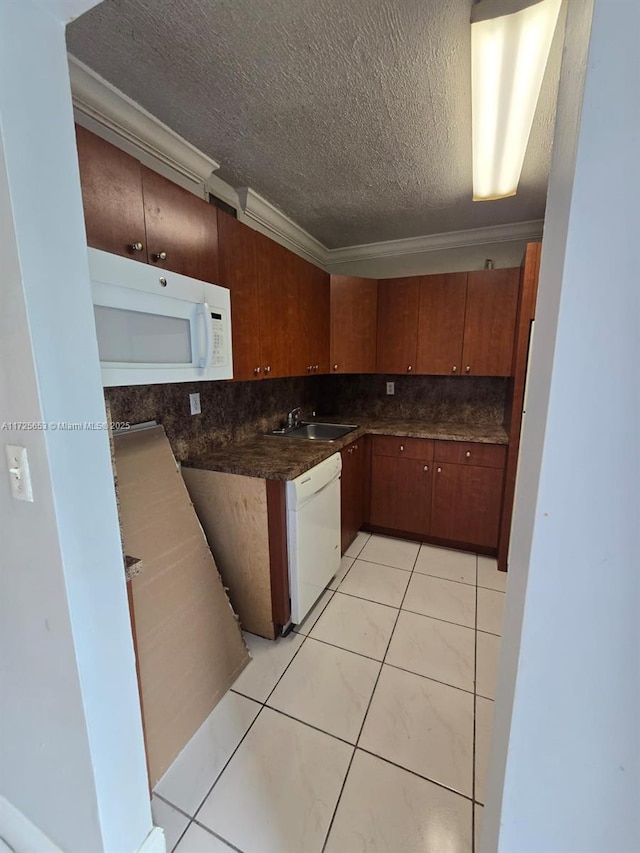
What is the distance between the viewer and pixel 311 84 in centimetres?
133

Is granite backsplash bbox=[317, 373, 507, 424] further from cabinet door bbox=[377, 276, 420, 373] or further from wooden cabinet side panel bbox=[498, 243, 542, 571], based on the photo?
wooden cabinet side panel bbox=[498, 243, 542, 571]

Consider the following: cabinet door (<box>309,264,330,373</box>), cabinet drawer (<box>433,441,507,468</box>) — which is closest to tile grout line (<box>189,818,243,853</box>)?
cabinet drawer (<box>433,441,507,468</box>)

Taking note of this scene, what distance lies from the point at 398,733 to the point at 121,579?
126cm

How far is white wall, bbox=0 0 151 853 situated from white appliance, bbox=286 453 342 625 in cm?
90

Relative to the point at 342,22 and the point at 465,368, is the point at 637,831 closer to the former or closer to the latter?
the point at 342,22

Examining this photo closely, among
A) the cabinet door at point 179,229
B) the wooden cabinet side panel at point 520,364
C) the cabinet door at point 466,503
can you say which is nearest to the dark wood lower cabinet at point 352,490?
the cabinet door at point 466,503

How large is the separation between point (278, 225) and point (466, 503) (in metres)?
2.50

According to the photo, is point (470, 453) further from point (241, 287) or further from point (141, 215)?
point (141, 215)

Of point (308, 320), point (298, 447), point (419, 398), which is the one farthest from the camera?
point (419, 398)

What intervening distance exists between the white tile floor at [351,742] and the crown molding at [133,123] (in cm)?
249

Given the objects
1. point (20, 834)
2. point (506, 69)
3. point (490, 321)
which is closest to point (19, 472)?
point (20, 834)

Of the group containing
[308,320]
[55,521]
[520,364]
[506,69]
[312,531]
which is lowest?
[312,531]

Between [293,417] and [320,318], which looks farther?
[293,417]

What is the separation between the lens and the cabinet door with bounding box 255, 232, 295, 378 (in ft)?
6.43
